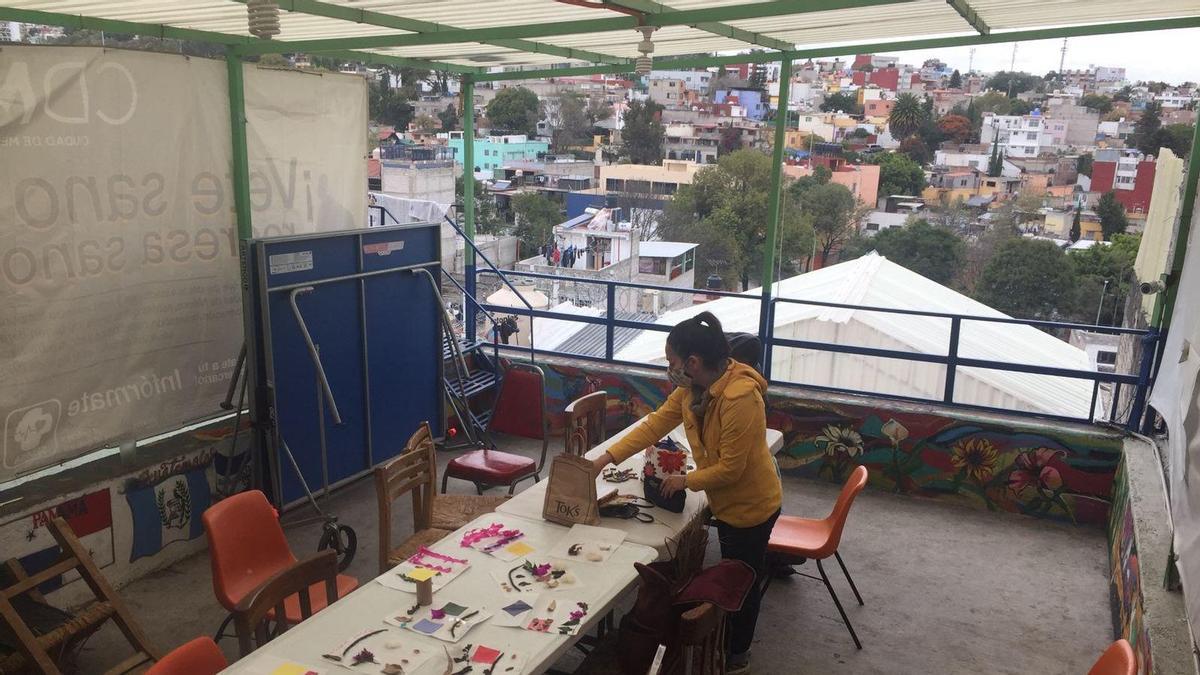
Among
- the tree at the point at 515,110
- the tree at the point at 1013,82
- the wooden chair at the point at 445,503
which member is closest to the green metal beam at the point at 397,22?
the wooden chair at the point at 445,503

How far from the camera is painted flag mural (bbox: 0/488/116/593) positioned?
13.8 ft

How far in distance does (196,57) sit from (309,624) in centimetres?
412

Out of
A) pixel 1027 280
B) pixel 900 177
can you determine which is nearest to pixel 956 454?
pixel 1027 280

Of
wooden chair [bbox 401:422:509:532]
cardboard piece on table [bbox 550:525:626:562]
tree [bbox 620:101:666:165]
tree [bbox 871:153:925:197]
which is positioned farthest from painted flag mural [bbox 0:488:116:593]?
tree [bbox 620:101:666:165]

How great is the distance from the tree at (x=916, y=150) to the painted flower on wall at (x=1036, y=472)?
665cm

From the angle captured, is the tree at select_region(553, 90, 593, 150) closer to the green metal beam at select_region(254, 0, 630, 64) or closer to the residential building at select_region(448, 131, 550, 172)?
the residential building at select_region(448, 131, 550, 172)

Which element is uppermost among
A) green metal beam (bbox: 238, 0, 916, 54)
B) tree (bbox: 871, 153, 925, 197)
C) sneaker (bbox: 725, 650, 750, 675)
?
green metal beam (bbox: 238, 0, 916, 54)

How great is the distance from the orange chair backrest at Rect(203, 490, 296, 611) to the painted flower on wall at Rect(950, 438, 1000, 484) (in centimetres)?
473

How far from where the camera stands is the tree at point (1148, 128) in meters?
7.78

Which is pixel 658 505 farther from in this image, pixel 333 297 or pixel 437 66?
pixel 437 66

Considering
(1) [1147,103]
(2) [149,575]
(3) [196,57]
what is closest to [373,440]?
(2) [149,575]

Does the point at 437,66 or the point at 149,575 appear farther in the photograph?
the point at 437,66

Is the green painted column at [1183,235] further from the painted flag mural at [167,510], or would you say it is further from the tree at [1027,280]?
the painted flag mural at [167,510]

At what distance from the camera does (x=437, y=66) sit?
288 inches
